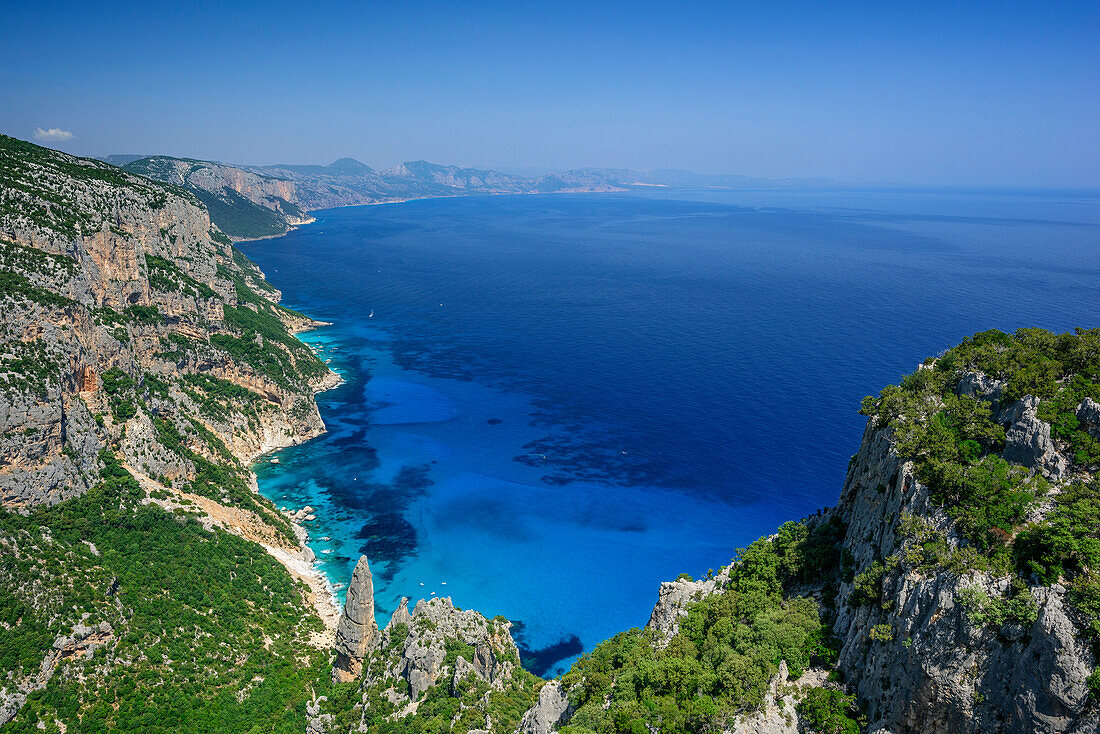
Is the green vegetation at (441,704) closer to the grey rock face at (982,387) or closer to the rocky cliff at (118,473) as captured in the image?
the rocky cliff at (118,473)

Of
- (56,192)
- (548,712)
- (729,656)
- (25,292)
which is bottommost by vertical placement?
(548,712)

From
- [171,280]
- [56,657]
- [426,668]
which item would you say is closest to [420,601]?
[426,668]

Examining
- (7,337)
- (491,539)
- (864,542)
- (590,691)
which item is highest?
(7,337)

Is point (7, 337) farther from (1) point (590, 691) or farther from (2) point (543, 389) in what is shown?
(2) point (543, 389)

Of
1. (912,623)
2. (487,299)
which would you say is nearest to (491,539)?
(912,623)

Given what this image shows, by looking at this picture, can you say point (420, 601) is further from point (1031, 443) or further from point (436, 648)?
point (1031, 443)

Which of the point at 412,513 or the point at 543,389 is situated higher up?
the point at 543,389
